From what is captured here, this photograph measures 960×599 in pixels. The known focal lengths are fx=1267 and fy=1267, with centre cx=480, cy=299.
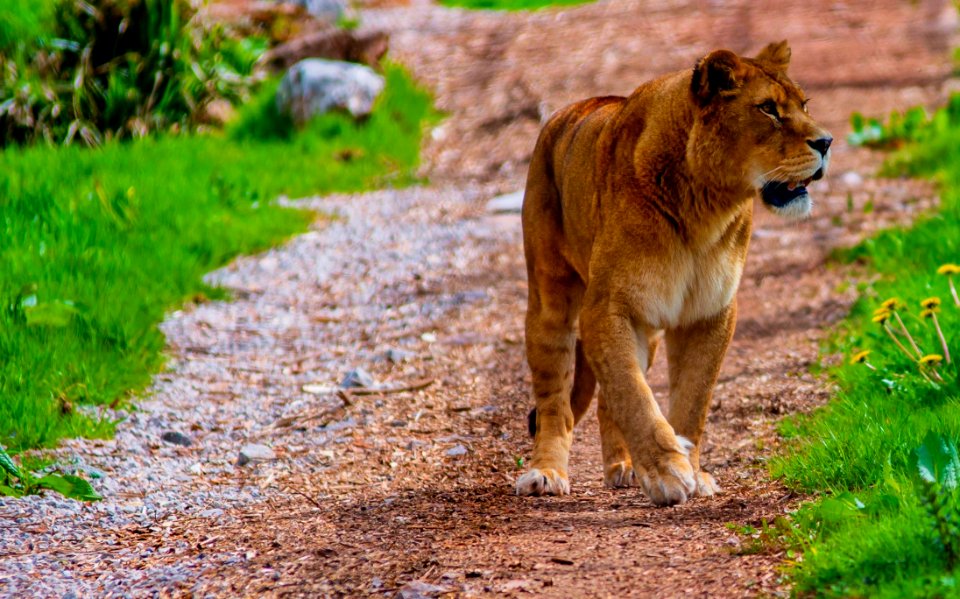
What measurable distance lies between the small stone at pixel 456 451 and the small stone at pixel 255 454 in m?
0.75

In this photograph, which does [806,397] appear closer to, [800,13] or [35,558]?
[35,558]

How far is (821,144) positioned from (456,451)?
204cm

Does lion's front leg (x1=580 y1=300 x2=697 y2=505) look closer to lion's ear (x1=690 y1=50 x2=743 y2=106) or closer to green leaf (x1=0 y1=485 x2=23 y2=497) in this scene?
lion's ear (x1=690 y1=50 x2=743 y2=106)

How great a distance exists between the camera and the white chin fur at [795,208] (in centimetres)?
Answer: 459

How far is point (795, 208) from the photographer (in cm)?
460

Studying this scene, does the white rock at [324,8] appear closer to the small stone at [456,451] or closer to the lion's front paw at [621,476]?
the small stone at [456,451]

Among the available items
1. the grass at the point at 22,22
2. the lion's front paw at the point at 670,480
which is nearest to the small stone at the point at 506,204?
the grass at the point at 22,22

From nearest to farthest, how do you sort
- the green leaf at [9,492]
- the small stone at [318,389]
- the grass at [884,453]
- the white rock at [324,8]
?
the grass at [884,453]
the green leaf at [9,492]
the small stone at [318,389]
the white rock at [324,8]

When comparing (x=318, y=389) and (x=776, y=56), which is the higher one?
(x=776, y=56)

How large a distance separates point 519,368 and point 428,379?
1.70 ft

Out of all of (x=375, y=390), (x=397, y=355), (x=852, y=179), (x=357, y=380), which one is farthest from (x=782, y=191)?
(x=852, y=179)

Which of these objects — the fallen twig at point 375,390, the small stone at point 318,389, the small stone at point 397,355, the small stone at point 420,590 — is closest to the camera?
the small stone at point 420,590

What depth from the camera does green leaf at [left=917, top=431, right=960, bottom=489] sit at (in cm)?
371

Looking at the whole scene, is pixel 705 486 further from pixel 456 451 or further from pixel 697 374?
pixel 456 451
